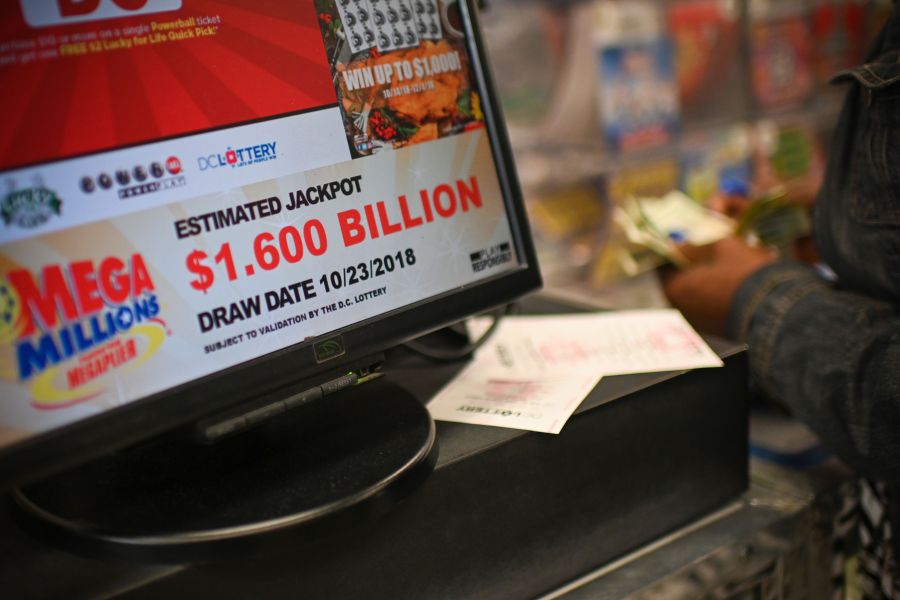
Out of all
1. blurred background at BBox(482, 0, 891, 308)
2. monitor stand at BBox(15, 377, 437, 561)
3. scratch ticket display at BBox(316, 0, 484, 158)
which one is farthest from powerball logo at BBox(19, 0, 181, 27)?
blurred background at BBox(482, 0, 891, 308)

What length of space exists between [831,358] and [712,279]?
0.75ft

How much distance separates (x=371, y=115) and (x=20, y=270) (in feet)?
0.94

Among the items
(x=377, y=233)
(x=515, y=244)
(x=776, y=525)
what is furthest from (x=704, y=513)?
(x=377, y=233)

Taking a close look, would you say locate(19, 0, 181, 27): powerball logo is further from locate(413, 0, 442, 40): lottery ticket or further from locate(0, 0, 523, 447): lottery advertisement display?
locate(413, 0, 442, 40): lottery ticket

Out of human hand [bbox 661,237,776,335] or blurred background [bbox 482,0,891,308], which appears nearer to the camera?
human hand [bbox 661,237,776,335]

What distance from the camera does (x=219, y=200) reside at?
564 millimetres

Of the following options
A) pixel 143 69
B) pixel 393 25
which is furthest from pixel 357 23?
pixel 143 69

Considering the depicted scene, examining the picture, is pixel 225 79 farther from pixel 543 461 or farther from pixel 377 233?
pixel 543 461

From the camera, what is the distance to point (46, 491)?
0.58 metres

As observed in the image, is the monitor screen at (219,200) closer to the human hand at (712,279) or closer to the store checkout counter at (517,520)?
the store checkout counter at (517,520)

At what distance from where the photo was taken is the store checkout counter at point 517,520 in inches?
21.1

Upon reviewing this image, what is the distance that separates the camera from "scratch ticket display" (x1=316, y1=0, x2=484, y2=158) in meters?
0.63

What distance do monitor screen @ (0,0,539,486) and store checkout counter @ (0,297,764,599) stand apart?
104 mm

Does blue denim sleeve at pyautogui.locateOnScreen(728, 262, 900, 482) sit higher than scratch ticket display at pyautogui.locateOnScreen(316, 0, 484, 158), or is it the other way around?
scratch ticket display at pyautogui.locateOnScreen(316, 0, 484, 158)
